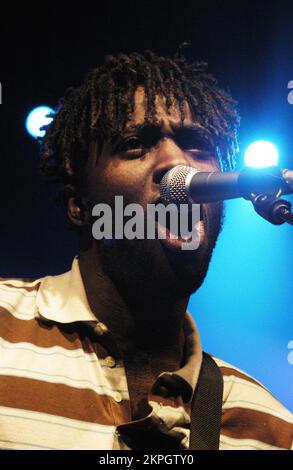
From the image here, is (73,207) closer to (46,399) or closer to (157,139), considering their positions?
(157,139)

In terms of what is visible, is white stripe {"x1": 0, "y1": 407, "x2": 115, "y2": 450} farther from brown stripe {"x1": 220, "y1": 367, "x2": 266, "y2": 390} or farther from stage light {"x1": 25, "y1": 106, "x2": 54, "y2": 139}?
stage light {"x1": 25, "y1": 106, "x2": 54, "y2": 139}

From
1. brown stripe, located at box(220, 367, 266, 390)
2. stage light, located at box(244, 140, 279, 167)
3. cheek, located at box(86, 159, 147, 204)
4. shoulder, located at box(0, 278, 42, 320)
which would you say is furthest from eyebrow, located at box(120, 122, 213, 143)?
stage light, located at box(244, 140, 279, 167)

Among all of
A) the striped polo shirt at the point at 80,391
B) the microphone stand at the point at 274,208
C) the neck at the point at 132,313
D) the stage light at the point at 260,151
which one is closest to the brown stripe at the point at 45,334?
the striped polo shirt at the point at 80,391

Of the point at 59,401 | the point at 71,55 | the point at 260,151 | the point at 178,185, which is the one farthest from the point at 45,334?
the point at 260,151

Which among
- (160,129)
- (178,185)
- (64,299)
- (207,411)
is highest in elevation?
(160,129)

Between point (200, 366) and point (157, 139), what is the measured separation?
32.8 inches

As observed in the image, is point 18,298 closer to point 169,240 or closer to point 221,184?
point 169,240

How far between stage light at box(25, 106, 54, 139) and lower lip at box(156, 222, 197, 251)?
137cm

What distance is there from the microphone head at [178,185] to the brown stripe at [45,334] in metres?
0.61

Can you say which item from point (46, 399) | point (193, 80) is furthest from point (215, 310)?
point (46, 399)

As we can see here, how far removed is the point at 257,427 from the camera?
217 cm

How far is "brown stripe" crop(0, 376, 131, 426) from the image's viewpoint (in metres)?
1.77

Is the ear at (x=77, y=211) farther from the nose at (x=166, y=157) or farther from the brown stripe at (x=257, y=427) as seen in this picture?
the brown stripe at (x=257, y=427)

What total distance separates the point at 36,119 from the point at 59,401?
1736 mm
